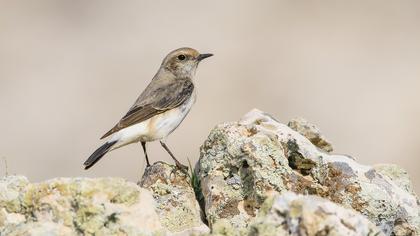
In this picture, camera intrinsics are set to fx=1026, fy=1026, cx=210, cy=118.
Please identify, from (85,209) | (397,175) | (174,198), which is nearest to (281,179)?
(174,198)

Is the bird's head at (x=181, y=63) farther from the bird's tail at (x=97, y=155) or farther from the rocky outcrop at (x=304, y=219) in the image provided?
the rocky outcrop at (x=304, y=219)

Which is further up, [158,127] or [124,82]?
[158,127]

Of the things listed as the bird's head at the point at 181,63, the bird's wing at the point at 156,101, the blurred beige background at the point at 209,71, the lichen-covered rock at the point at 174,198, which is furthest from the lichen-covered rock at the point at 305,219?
the blurred beige background at the point at 209,71

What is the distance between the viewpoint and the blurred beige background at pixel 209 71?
1170 inches

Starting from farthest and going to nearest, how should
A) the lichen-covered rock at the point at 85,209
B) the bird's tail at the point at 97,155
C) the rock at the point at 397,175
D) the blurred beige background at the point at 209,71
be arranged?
the blurred beige background at the point at 209,71 → the bird's tail at the point at 97,155 → the rock at the point at 397,175 → the lichen-covered rock at the point at 85,209

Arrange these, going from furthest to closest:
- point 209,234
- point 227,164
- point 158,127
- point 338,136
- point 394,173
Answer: point 338,136 < point 158,127 < point 394,173 < point 227,164 < point 209,234

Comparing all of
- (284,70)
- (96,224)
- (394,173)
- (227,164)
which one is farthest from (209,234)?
(284,70)

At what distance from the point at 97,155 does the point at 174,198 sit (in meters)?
2.59

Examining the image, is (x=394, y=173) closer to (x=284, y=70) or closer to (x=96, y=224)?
(x=96, y=224)

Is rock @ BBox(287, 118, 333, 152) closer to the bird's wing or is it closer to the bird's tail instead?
the bird's tail

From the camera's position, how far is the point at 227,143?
9.41 metres

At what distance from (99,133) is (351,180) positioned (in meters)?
21.4

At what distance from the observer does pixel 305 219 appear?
677 cm

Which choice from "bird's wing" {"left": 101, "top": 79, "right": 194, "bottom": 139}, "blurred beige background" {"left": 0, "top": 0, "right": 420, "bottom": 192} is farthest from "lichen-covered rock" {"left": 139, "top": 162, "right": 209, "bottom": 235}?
"blurred beige background" {"left": 0, "top": 0, "right": 420, "bottom": 192}
